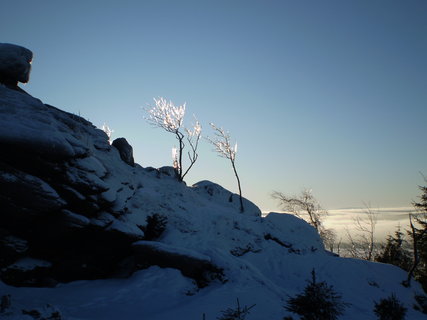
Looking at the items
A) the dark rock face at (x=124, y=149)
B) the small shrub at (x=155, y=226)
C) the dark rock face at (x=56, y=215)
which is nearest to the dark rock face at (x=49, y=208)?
the dark rock face at (x=56, y=215)

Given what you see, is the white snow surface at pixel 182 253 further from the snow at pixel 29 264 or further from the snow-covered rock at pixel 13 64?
the snow-covered rock at pixel 13 64

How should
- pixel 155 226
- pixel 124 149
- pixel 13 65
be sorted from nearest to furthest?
pixel 13 65 < pixel 155 226 < pixel 124 149

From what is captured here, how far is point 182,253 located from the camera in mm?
12258

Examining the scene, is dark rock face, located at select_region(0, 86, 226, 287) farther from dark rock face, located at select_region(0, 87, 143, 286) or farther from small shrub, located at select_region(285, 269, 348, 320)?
small shrub, located at select_region(285, 269, 348, 320)

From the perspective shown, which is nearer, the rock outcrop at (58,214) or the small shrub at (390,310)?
the small shrub at (390,310)

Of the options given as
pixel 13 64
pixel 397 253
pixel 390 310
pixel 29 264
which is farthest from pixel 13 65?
pixel 397 253

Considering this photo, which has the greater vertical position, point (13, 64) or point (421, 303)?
point (13, 64)

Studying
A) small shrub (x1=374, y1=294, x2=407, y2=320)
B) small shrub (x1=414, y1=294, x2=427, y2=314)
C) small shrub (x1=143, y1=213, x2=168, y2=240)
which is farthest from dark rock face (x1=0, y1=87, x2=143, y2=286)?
small shrub (x1=414, y1=294, x2=427, y2=314)

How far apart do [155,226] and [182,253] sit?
4.39 metres

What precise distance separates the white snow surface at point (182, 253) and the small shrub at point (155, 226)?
0.41 m

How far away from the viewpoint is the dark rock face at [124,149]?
808 inches

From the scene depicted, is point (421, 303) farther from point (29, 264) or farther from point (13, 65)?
point (13, 65)

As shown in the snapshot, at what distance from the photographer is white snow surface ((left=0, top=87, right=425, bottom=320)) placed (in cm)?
898

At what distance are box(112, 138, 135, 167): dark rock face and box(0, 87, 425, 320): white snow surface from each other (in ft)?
4.93
